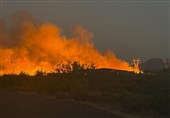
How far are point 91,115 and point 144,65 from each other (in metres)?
102

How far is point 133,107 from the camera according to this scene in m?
31.9

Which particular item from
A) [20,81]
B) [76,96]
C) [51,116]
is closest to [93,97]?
[76,96]

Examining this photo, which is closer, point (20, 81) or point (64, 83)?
point (64, 83)

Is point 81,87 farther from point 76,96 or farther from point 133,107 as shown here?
point 133,107

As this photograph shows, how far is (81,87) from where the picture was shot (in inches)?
1866

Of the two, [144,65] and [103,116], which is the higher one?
[144,65]

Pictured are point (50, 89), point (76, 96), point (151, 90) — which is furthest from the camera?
point (50, 89)

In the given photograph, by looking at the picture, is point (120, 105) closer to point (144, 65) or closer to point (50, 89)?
point (50, 89)

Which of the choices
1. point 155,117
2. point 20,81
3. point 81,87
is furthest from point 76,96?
point 20,81

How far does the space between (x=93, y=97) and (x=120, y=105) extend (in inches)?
238

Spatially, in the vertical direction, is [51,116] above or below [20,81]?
below

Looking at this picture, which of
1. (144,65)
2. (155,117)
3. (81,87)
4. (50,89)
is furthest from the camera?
(144,65)

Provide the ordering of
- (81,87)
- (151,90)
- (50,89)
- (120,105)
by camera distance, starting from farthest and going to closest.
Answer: (50,89)
(81,87)
(151,90)
(120,105)

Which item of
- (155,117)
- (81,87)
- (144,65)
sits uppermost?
(144,65)
